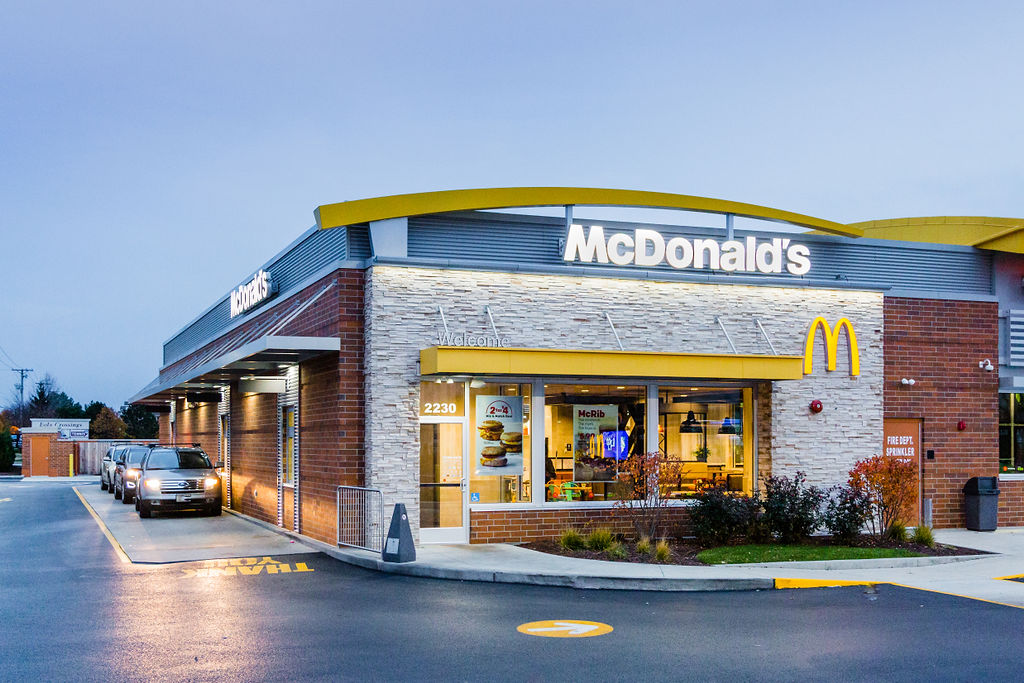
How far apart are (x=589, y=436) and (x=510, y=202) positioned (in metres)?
4.50

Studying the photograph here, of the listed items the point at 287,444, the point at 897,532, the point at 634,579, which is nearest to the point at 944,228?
the point at 897,532

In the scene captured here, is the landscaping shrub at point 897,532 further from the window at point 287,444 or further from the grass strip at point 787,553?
the window at point 287,444

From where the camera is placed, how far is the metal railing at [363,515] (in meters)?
15.7

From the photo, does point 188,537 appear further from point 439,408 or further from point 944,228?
point 944,228

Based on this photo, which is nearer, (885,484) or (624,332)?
(885,484)

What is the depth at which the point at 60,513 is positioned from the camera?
2575 cm

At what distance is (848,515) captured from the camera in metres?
15.9

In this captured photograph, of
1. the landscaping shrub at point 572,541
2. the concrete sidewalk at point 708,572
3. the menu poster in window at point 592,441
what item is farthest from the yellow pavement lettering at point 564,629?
the menu poster in window at point 592,441

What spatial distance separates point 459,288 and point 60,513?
51.0ft

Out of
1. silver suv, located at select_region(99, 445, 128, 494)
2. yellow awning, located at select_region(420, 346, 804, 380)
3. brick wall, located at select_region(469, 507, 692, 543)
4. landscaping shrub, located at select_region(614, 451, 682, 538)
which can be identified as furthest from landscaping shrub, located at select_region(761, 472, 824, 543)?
silver suv, located at select_region(99, 445, 128, 494)

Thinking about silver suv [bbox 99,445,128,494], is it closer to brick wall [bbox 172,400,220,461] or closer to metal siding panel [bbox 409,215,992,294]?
brick wall [bbox 172,400,220,461]

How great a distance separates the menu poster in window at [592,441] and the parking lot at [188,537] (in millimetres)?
5113

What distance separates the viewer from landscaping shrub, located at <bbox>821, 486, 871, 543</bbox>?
15.9 metres

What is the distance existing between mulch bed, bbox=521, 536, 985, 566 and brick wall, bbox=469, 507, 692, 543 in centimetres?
34
